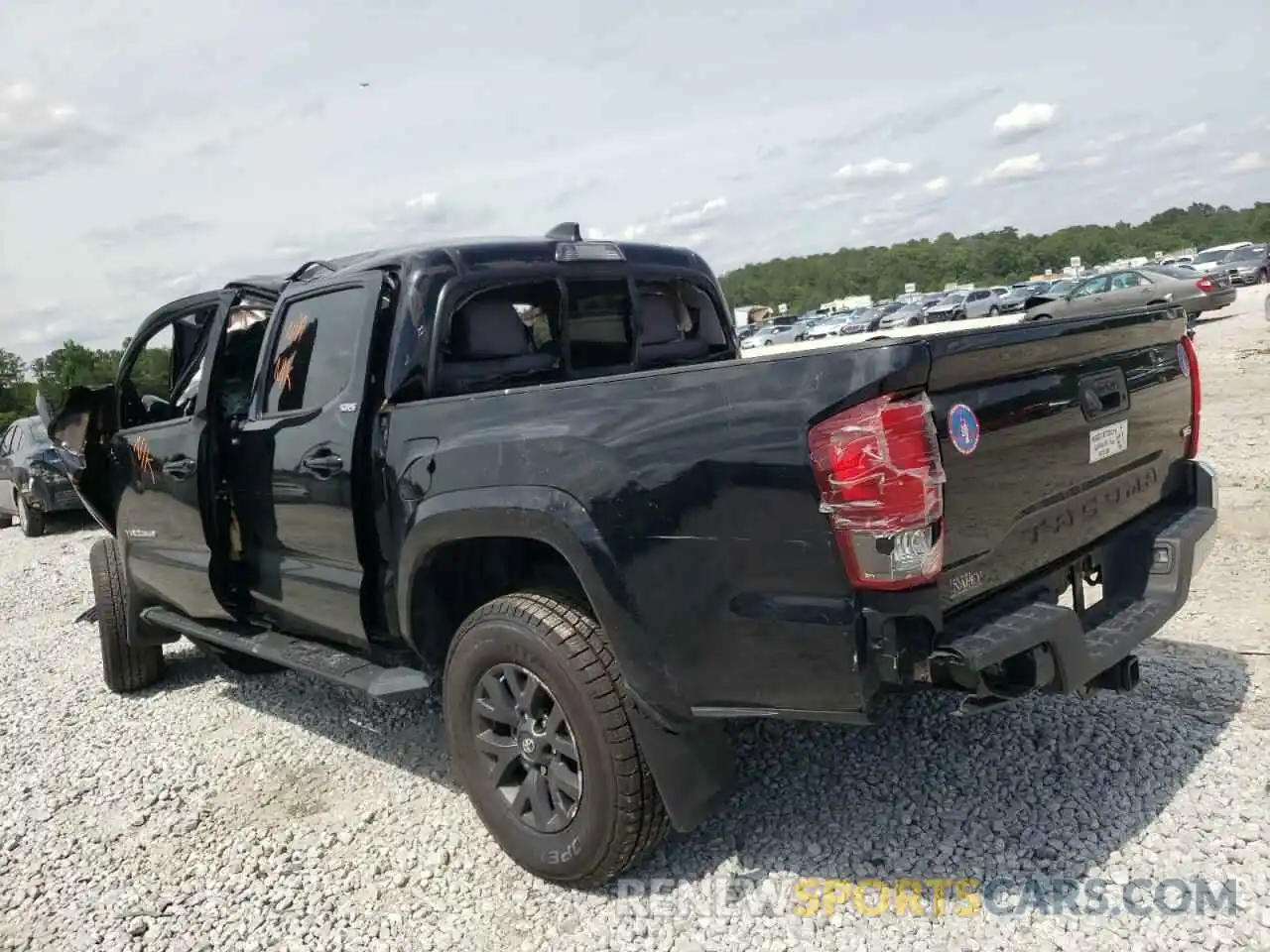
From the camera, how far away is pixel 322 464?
3834 millimetres

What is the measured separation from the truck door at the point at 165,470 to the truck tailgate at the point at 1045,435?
3403 millimetres

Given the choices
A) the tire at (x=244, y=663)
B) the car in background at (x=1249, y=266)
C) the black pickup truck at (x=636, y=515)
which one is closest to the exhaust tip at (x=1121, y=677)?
the black pickup truck at (x=636, y=515)

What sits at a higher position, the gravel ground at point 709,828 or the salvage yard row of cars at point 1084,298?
the salvage yard row of cars at point 1084,298

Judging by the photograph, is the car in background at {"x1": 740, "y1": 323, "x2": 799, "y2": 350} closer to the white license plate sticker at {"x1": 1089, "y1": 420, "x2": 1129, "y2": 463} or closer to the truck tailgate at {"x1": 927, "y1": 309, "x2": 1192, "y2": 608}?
the truck tailgate at {"x1": 927, "y1": 309, "x2": 1192, "y2": 608}

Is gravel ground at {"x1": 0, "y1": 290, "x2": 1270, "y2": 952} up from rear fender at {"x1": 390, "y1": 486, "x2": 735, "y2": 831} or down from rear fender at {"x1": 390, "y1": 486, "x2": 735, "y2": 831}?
down

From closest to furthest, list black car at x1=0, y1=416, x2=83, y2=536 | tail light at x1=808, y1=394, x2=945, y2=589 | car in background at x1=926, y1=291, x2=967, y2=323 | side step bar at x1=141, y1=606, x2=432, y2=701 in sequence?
tail light at x1=808, y1=394, x2=945, y2=589, side step bar at x1=141, y1=606, x2=432, y2=701, black car at x1=0, y1=416, x2=83, y2=536, car in background at x1=926, y1=291, x2=967, y2=323

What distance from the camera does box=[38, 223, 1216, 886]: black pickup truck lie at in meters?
2.46

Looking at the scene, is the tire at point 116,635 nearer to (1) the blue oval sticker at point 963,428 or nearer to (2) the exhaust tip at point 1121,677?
(1) the blue oval sticker at point 963,428

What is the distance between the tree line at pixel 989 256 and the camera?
392ft

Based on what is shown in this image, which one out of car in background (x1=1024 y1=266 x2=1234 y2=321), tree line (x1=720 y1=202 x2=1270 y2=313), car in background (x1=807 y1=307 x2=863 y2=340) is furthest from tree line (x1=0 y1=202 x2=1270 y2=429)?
car in background (x1=1024 y1=266 x2=1234 y2=321)

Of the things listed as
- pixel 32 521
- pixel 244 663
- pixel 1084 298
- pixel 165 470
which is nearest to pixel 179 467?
pixel 165 470

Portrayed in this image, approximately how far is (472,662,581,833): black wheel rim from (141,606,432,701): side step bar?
390 mm

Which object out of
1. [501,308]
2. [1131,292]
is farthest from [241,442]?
[1131,292]

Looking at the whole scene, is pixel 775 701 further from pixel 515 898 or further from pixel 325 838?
pixel 325 838
